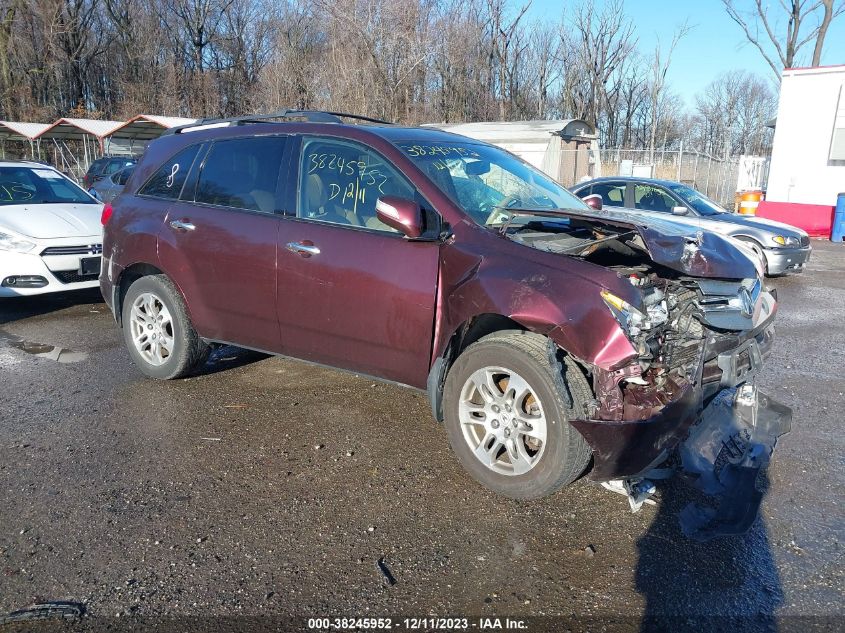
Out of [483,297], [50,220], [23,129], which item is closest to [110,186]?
[50,220]

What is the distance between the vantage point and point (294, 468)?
3844 mm

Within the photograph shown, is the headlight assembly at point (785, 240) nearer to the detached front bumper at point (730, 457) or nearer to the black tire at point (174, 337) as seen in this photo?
the detached front bumper at point (730, 457)

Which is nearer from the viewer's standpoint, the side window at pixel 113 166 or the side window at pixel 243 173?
the side window at pixel 243 173

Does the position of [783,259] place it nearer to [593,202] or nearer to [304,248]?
[593,202]

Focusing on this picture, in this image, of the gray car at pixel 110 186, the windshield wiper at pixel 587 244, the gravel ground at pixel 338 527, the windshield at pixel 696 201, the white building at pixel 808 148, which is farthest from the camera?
the white building at pixel 808 148

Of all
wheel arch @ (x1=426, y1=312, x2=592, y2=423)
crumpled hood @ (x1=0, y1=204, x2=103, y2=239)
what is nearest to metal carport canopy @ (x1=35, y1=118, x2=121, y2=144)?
crumpled hood @ (x1=0, y1=204, x2=103, y2=239)

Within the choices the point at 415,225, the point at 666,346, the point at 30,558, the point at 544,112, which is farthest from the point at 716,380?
the point at 544,112

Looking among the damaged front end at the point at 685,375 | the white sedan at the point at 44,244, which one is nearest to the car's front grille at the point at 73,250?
the white sedan at the point at 44,244

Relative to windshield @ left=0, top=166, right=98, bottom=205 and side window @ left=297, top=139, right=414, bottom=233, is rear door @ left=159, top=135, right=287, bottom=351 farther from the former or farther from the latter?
windshield @ left=0, top=166, right=98, bottom=205

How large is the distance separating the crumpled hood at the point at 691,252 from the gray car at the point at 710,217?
6.62 metres

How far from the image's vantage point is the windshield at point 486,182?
154 inches

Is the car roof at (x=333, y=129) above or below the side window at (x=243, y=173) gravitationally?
above

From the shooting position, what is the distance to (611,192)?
437 inches

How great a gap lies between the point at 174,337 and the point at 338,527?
2.52 metres
